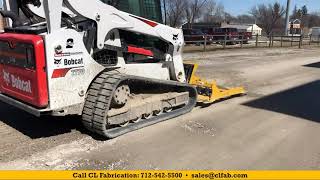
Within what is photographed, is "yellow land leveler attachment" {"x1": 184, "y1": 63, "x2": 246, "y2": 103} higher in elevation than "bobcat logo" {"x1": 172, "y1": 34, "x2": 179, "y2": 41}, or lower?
lower

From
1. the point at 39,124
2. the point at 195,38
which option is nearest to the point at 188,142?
the point at 39,124

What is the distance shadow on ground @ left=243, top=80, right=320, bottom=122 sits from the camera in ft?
25.9

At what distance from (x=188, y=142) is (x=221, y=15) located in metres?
90.5

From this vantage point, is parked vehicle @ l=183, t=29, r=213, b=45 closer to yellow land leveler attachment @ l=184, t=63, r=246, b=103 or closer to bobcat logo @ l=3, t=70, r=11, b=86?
yellow land leveler attachment @ l=184, t=63, r=246, b=103

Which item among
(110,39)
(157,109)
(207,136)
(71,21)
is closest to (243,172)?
(207,136)

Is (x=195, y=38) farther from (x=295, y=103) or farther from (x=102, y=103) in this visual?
(x=102, y=103)

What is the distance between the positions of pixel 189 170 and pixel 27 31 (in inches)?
121

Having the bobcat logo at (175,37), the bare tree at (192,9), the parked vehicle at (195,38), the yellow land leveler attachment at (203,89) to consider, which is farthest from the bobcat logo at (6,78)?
the bare tree at (192,9)

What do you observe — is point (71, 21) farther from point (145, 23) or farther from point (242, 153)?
point (242, 153)

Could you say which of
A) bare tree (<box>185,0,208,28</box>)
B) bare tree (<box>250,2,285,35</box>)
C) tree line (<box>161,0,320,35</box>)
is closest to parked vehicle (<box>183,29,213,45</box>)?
tree line (<box>161,0,320,35</box>)

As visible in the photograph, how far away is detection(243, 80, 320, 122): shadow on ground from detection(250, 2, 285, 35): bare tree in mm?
71366

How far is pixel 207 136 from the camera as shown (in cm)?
620

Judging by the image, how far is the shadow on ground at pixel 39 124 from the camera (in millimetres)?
6137

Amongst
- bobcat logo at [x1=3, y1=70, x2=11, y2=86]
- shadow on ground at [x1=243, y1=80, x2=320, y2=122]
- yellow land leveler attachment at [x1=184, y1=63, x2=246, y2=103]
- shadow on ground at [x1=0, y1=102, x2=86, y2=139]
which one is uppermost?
bobcat logo at [x1=3, y1=70, x2=11, y2=86]
